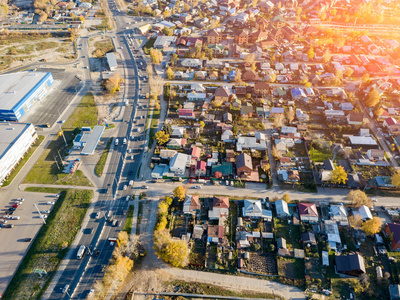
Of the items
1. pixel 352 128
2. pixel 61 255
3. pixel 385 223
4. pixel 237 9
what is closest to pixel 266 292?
pixel 385 223

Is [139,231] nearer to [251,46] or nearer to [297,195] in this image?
[297,195]

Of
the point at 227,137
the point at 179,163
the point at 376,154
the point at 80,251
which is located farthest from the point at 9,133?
the point at 376,154

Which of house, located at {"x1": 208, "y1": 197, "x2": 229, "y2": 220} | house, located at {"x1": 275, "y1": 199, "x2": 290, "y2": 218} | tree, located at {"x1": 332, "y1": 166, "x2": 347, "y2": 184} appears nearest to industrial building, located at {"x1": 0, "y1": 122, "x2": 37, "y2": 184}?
house, located at {"x1": 208, "y1": 197, "x2": 229, "y2": 220}

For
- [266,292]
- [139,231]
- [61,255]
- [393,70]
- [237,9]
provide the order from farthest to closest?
[237,9] → [393,70] → [139,231] → [61,255] → [266,292]

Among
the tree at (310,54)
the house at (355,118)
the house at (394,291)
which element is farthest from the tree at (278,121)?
the tree at (310,54)

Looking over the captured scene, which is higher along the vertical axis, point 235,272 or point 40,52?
point 40,52

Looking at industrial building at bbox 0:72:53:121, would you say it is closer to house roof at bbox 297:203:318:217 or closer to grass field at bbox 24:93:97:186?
grass field at bbox 24:93:97:186
